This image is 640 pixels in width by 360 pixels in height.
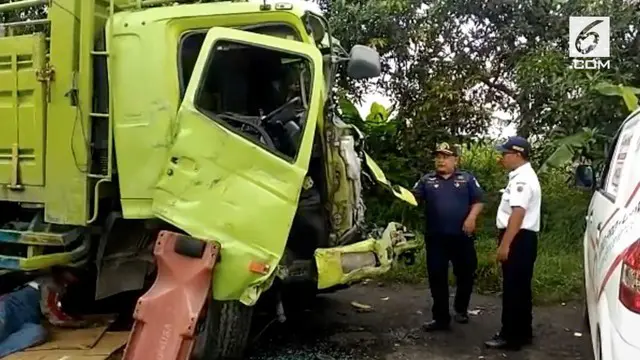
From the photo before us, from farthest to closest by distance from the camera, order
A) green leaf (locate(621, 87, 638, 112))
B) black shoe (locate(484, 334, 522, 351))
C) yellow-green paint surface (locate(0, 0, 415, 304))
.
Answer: green leaf (locate(621, 87, 638, 112)), black shoe (locate(484, 334, 522, 351)), yellow-green paint surface (locate(0, 0, 415, 304))

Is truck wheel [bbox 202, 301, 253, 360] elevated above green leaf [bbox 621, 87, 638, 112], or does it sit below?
below

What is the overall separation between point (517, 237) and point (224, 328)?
6.76ft

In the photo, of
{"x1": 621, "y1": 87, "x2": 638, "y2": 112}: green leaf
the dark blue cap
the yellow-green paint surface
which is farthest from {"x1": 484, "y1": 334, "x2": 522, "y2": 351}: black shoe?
{"x1": 621, "y1": 87, "x2": 638, "y2": 112}: green leaf

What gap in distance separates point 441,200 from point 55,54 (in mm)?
2879

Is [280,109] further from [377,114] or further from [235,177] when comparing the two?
[377,114]

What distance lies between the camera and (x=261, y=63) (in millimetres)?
5551

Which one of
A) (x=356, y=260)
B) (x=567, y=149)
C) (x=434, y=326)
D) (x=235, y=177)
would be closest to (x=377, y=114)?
(x=567, y=149)

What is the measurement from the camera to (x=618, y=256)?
3316 mm

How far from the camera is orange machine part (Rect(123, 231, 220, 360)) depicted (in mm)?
4434

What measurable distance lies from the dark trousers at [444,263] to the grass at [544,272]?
1195 mm

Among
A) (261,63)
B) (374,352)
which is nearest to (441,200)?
(374,352)

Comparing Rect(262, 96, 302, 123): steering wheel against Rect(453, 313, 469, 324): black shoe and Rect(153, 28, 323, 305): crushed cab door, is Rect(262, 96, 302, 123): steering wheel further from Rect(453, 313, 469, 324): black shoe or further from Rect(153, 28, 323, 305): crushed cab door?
Rect(453, 313, 469, 324): black shoe

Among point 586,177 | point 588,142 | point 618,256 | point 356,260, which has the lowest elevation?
point 356,260

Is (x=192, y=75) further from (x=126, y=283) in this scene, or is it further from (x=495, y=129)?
(x=495, y=129)
